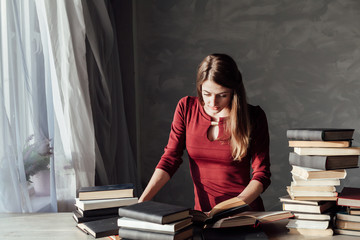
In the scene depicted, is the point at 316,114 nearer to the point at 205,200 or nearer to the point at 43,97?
the point at 205,200

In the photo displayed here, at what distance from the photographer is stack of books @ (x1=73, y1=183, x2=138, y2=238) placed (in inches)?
50.2

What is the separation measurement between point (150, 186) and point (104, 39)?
1.05 metres

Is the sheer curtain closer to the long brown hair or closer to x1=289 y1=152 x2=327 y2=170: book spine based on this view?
the long brown hair

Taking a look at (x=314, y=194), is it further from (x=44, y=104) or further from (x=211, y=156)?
(x=44, y=104)

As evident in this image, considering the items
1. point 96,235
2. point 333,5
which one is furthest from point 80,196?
point 333,5

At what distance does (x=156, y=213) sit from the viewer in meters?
1.02

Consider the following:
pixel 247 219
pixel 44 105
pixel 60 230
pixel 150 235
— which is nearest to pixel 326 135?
pixel 247 219

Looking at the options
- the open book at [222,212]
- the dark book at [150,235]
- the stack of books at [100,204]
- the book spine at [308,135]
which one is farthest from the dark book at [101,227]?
the book spine at [308,135]

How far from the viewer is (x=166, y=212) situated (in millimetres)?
1021

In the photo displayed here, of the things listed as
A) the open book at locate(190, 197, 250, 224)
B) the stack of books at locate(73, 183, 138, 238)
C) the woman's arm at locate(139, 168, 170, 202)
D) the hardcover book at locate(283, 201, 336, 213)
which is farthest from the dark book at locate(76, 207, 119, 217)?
the hardcover book at locate(283, 201, 336, 213)

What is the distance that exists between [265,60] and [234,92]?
160 centimetres

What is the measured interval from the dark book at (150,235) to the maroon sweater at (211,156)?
66cm

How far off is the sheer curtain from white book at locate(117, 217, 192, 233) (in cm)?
69

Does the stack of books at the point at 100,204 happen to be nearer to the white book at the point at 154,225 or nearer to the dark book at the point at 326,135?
the white book at the point at 154,225
